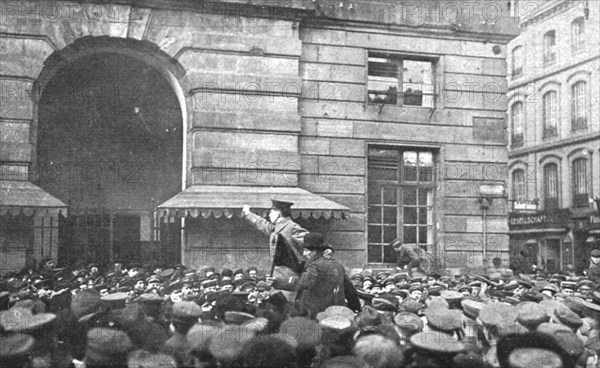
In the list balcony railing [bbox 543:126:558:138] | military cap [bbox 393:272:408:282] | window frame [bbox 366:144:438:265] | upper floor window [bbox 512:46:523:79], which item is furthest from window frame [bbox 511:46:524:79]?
military cap [bbox 393:272:408:282]

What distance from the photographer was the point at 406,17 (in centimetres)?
1747

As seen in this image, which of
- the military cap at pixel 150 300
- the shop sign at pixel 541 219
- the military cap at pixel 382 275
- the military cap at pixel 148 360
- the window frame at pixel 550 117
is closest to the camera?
the military cap at pixel 148 360

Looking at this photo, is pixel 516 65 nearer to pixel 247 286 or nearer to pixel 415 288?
pixel 415 288

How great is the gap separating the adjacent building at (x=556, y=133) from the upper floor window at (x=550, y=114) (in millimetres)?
56

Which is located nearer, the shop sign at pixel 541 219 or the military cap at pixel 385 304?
the military cap at pixel 385 304

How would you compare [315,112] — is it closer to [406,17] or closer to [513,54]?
[406,17]

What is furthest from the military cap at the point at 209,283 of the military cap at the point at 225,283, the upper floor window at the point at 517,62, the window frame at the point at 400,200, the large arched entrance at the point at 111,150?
the upper floor window at the point at 517,62

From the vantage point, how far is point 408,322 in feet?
26.8

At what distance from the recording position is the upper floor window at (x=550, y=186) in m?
38.7

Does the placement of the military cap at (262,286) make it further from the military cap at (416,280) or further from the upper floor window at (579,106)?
the upper floor window at (579,106)

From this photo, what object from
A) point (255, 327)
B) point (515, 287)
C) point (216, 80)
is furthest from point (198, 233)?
point (255, 327)

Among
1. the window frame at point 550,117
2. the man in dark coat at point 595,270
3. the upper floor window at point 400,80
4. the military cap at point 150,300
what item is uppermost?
the window frame at point 550,117

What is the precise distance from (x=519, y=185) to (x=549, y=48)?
8.53 metres

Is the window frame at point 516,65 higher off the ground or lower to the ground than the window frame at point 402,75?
higher
